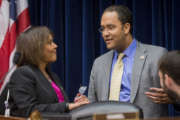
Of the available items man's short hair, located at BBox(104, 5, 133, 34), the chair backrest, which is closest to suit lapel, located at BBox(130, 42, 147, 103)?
man's short hair, located at BBox(104, 5, 133, 34)

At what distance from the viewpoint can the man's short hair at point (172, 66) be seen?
4.50ft

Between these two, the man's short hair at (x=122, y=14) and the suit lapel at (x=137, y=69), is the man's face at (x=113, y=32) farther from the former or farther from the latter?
the suit lapel at (x=137, y=69)

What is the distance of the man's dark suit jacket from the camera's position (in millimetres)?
1872

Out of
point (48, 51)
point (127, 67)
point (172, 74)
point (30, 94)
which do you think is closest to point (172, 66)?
point (172, 74)

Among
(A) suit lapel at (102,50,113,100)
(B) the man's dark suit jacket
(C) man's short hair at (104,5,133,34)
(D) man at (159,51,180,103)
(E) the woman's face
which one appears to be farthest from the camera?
(C) man's short hair at (104,5,133,34)

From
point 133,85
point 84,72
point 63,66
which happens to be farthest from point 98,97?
point 63,66

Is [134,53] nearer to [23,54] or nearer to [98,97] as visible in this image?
[98,97]

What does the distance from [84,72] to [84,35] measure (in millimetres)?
445

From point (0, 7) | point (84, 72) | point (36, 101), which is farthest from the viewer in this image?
point (84, 72)

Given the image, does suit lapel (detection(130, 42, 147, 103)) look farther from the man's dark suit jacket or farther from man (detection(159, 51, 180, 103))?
man (detection(159, 51, 180, 103))

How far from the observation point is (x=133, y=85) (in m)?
2.43

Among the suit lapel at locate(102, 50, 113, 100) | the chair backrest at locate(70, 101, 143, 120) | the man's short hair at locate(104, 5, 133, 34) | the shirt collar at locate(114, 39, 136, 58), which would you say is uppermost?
the man's short hair at locate(104, 5, 133, 34)

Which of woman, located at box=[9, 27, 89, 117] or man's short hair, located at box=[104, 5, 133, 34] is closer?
woman, located at box=[9, 27, 89, 117]

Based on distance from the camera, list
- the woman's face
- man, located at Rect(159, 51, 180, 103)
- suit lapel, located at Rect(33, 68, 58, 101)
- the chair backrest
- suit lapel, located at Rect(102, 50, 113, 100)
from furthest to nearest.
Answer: suit lapel, located at Rect(102, 50, 113, 100) → the woman's face → suit lapel, located at Rect(33, 68, 58, 101) → man, located at Rect(159, 51, 180, 103) → the chair backrest
